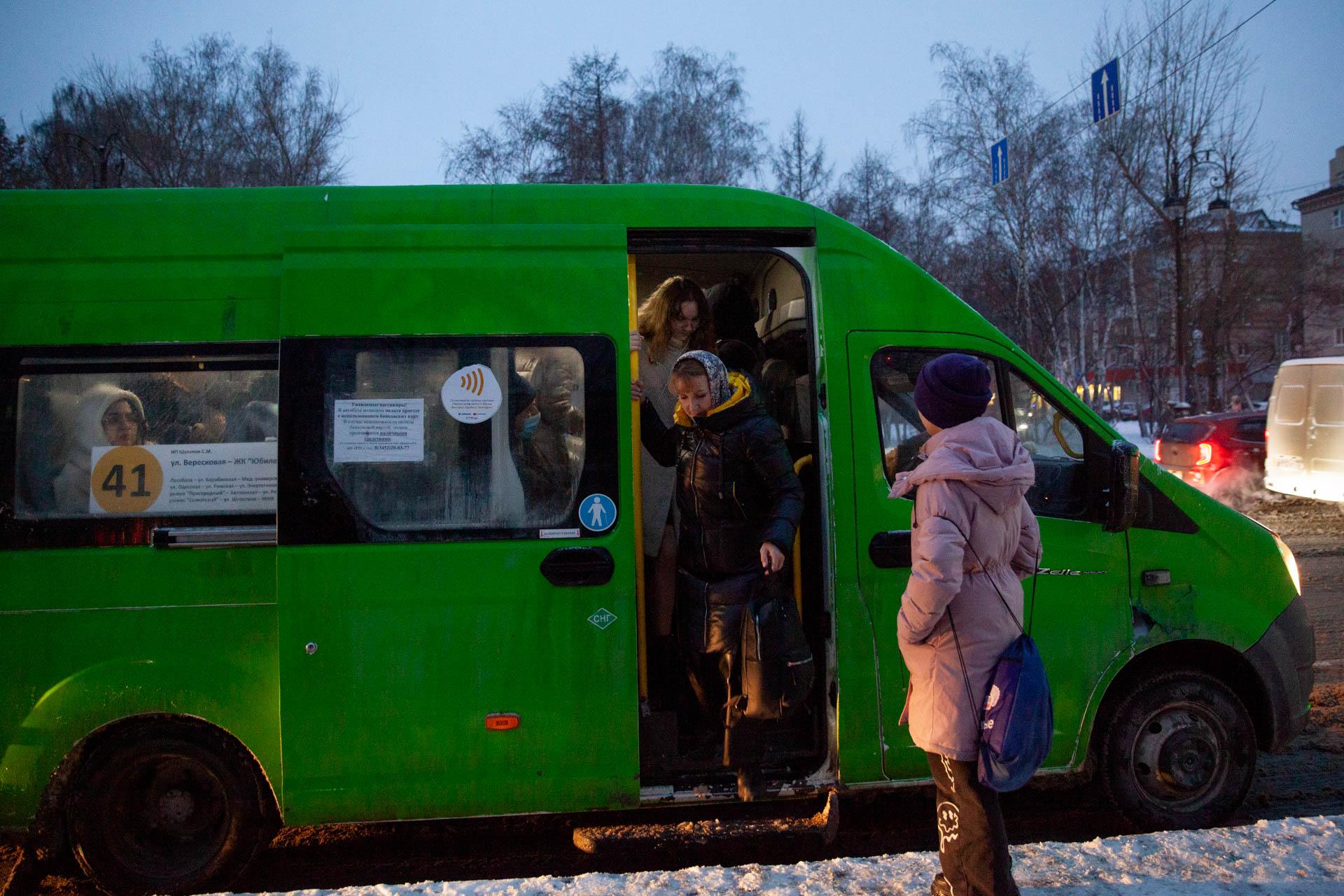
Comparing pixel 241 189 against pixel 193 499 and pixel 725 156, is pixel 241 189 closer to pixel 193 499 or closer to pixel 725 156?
pixel 193 499

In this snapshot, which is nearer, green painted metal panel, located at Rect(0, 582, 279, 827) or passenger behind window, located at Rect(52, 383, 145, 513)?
green painted metal panel, located at Rect(0, 582, 279, 827)

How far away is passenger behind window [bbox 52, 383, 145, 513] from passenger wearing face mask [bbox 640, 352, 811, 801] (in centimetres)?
215

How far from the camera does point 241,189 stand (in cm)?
384

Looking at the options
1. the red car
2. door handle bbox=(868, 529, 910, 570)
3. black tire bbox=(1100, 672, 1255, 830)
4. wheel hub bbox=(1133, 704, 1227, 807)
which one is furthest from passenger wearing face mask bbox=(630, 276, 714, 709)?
the red car

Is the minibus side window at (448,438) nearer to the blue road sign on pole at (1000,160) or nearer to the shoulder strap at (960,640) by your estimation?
the shoulder strap at (960,640)

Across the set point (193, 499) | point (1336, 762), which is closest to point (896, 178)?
point (1336, 762)

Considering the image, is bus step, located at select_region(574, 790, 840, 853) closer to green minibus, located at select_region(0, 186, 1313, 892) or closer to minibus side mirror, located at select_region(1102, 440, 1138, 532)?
green minibus, located at select_region(0, 186, 1313, 892)

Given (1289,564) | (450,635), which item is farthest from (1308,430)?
(450,635)

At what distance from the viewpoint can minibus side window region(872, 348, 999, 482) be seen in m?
3.96

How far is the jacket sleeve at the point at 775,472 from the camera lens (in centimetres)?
376

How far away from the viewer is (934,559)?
106 inches

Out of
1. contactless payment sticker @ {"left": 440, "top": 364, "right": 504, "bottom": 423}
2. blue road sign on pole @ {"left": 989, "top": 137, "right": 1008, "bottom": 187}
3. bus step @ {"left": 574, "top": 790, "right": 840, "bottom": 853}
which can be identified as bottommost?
bus step @ {"left": 574, "top": 790, "right": 840, "bottom": 853}

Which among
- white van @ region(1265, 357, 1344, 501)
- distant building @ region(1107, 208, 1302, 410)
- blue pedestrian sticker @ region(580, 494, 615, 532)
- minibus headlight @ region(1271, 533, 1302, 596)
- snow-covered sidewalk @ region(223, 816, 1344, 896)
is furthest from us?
distant building @ region(1107, 208, 1302, 410)

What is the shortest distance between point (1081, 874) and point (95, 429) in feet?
13.1
